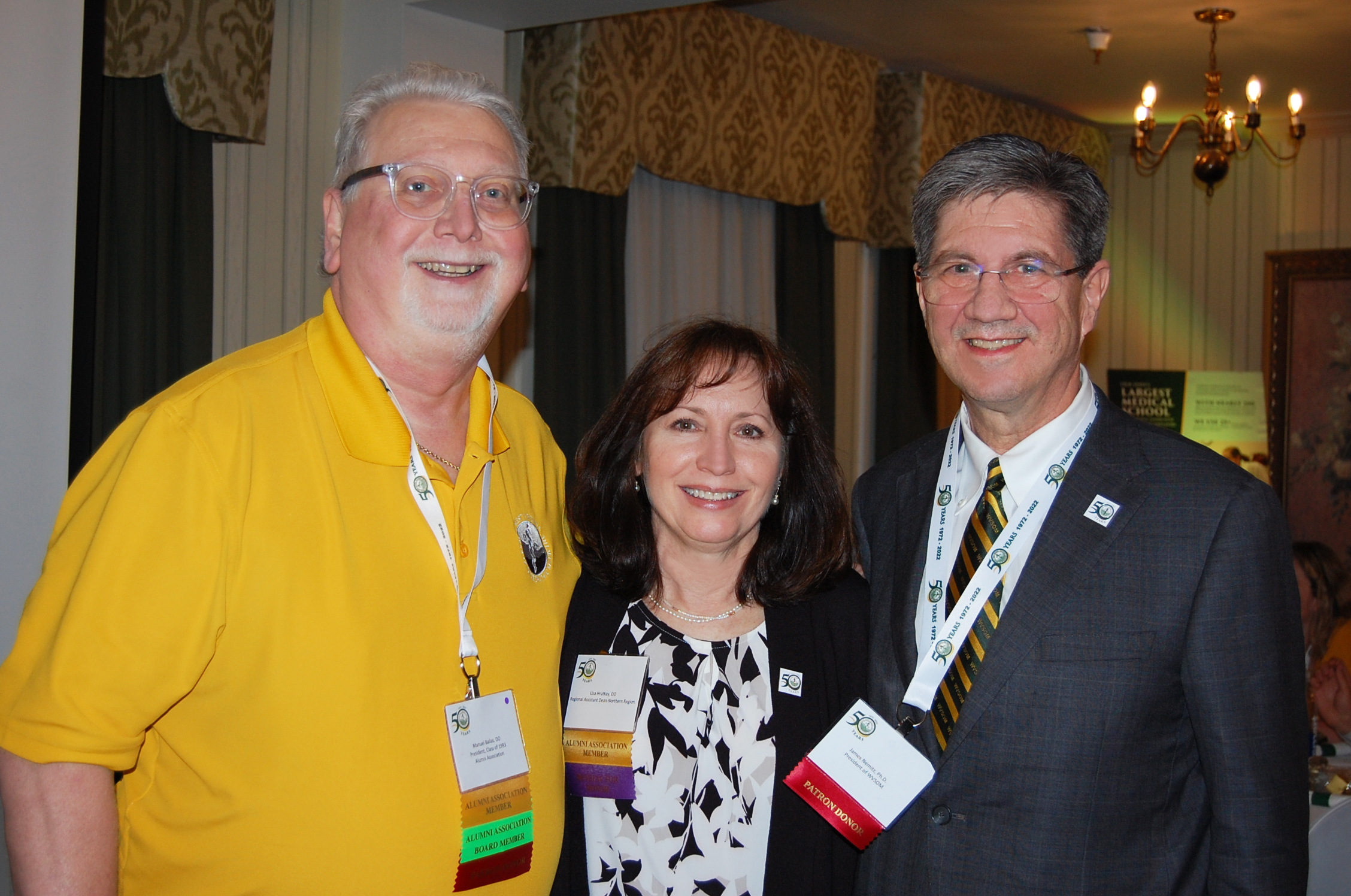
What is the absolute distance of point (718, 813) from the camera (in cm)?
214

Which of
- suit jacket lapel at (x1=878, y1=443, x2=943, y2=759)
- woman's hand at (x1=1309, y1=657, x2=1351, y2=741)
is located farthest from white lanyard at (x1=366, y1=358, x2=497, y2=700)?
woman's hand at (x1=1309, y1=657, x2=1351, y2=741)

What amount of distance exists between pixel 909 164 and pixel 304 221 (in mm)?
4280

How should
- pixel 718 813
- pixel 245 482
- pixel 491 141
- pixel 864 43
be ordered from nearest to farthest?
1. pixel 245 482
2. pixel 491 141
3. pixel 718 813
4. pixel 864 43

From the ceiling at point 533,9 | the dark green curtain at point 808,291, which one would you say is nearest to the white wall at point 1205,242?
the dark green curtain at point 808,291

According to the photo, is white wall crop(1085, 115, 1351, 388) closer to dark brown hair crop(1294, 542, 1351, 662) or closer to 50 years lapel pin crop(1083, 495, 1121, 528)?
dark brown hair crop(1294, 542, 1351, 662)

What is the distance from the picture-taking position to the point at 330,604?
1671mm

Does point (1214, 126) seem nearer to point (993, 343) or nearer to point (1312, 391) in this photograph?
point (1312, 391)

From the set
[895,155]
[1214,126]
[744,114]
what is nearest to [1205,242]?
[895,155]

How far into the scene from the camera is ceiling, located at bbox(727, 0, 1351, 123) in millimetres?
6176

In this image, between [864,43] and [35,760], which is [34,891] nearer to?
[35,760]

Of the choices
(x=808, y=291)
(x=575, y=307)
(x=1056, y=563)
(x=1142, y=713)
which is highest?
→ (x=808, y=291)

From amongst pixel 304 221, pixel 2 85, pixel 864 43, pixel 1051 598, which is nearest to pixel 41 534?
pixel 2 85

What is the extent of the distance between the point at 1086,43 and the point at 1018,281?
5.52 metres

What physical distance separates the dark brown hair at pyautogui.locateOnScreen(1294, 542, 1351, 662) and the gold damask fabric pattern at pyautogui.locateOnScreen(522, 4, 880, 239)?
135 inches
